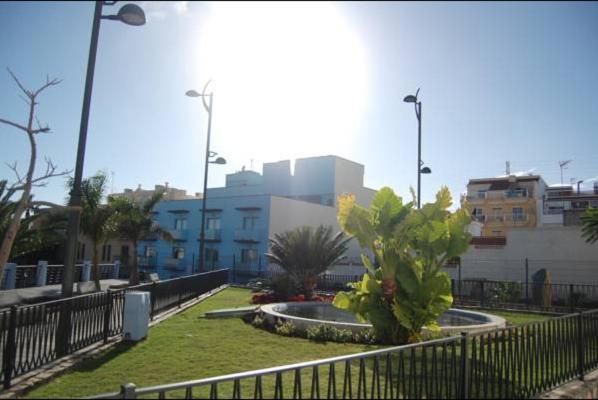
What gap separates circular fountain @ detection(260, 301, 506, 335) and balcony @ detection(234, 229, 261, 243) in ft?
78.3

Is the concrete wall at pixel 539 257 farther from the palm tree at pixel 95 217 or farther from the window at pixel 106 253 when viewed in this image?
the window at pixel 106 253

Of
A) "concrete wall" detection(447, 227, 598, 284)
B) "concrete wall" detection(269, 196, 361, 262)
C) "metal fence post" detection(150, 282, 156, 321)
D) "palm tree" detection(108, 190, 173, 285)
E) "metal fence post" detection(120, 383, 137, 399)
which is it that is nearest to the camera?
"metal fence post" detection(120, 383, 137, 399)

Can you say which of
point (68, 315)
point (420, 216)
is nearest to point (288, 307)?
point (420, 216)

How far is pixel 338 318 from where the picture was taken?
14047mm

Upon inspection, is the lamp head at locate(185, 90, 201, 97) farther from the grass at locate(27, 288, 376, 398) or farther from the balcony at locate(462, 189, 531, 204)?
the balcony at locate(462, 189, 531, 204)

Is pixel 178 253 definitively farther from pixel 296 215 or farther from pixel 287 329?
pixel 287 329

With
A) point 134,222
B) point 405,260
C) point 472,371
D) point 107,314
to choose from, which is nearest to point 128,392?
point 472,371

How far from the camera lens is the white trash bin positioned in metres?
9.02

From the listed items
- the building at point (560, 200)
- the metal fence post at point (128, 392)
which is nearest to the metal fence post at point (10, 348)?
the metal fence post at point (128, 392)

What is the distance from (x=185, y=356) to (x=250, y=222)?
3281 centimetres

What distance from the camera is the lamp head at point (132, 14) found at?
320 inches

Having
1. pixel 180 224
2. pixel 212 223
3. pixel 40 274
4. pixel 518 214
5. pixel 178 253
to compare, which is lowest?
pixel 40 274

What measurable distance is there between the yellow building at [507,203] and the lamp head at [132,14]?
178 ft

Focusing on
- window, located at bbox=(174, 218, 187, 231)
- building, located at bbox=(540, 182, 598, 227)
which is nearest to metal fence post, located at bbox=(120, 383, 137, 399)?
window, located at bbox=(174, 218, 187, 231)
